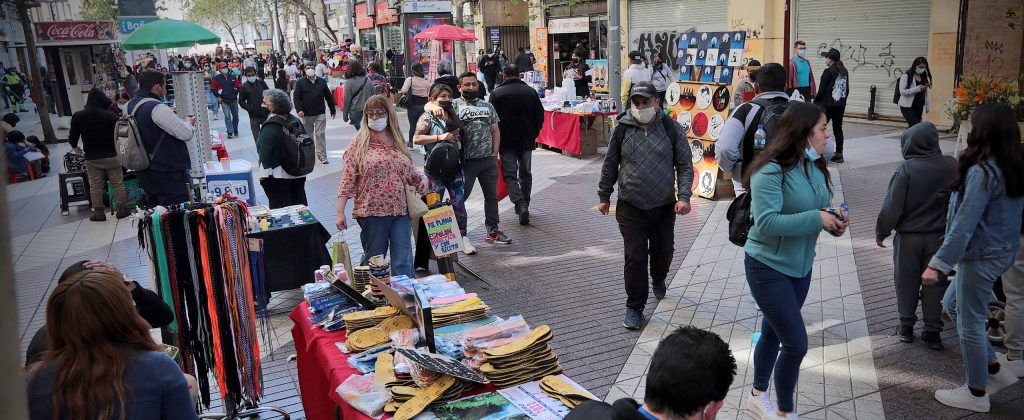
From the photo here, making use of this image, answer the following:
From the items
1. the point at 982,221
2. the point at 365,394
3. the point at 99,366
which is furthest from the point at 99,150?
the point at 982,221

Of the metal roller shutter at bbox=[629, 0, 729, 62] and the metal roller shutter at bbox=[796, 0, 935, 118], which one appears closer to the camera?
the metal roller shutter at bbox=[796, 0, 935, 118]

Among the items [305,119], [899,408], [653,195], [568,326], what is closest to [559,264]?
[568,326]

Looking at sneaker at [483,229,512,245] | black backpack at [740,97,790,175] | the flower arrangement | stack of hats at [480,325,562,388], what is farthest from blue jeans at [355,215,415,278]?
the flower arrangement

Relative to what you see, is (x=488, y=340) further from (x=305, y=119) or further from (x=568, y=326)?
(x=305, y=119)

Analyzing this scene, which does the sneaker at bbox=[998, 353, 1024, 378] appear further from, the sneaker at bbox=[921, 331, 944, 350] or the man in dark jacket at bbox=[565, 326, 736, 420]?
the man in dark jacket at bbox=[565, 326, 736, 420]

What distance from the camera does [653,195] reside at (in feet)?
19.2

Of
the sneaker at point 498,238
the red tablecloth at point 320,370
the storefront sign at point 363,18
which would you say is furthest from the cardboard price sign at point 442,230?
the storefront sign at point 363,18

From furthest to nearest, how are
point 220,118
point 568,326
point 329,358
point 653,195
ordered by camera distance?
point 220,118 → point 568,326 → point 653,195 → point 329,358

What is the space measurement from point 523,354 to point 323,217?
720 cm

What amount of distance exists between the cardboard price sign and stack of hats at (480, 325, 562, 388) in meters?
3.42

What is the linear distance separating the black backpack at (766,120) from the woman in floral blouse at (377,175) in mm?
2498

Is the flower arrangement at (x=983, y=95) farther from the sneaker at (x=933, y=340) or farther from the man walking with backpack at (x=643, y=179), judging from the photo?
the man walking with backpack at (x=643, y=179)

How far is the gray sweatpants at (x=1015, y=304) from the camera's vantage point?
4816mm

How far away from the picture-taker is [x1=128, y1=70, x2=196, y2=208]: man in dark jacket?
760 cm
